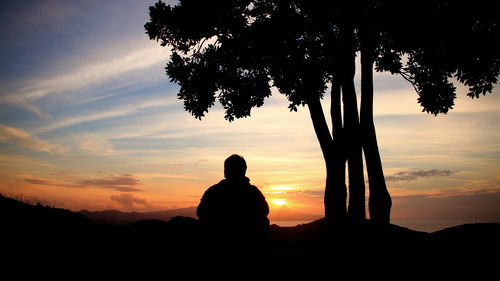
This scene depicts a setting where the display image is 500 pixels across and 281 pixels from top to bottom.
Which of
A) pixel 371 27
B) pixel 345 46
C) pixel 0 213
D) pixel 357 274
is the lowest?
pixel 357 274

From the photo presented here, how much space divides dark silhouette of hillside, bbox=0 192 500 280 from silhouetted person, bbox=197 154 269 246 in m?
0.21

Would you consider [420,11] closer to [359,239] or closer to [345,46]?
Result: [345,46]

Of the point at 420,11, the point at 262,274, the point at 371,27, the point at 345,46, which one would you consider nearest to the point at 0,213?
the point at 262,274

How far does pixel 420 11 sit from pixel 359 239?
902 cm

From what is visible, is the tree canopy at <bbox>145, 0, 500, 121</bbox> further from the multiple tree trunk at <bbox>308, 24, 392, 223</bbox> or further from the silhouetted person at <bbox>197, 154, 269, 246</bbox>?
the silhouetted person at <bbox>197, 154, 269, 246</bbox>

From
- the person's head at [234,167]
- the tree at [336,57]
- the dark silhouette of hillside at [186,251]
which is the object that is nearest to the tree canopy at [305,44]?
the tree at [336,57]

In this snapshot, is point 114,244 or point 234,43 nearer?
point 114,244

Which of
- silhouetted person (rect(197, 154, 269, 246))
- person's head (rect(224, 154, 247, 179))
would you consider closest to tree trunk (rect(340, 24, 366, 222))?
silhouetted person (rect(197, 154, 269, 246))

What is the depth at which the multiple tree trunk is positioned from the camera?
13.6m

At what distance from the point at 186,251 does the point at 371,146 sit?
347 inches

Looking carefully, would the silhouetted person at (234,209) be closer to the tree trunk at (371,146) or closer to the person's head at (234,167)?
the person's head at (234,167)

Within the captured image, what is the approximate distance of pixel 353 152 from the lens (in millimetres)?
13719

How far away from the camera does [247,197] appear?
5.38 meters

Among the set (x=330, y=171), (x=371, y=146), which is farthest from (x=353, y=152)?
(x=330, y=171)
